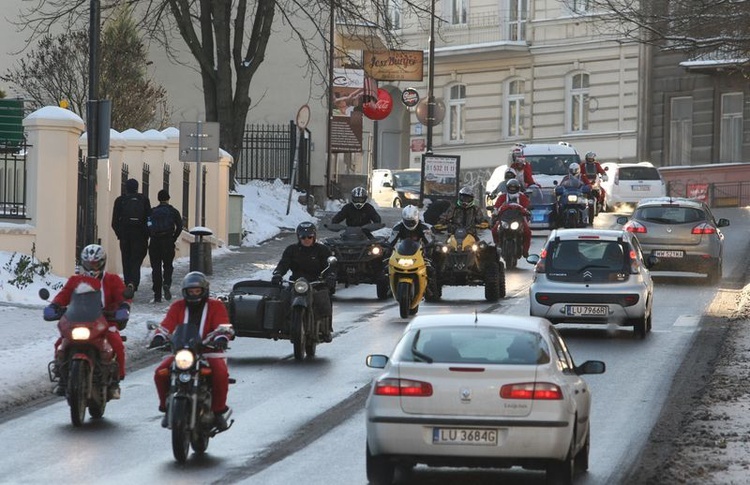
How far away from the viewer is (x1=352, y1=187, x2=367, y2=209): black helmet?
29.3 meters

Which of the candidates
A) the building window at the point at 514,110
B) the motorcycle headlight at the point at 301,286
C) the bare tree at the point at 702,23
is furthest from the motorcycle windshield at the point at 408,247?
the building window at the point at 514,110

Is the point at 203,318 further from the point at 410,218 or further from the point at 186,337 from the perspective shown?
the point at 410,218

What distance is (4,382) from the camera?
1836cm

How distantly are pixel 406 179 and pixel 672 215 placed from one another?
2971cm

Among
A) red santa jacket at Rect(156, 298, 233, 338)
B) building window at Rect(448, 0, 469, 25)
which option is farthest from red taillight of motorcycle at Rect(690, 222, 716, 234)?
building window at Rect(448, 0, 469, 25)

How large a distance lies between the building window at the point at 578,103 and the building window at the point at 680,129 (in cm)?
395

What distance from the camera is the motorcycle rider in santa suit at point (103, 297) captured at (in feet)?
53.8

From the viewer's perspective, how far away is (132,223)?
27.9m

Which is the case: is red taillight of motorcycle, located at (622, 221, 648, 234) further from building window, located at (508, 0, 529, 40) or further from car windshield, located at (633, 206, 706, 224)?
building window, located at (508, 0, 529, 40)

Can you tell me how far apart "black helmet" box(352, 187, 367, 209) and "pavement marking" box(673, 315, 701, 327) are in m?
5.47

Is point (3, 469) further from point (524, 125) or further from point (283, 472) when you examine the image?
point (524, 125)

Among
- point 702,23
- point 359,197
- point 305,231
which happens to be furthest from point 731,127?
point 305,231

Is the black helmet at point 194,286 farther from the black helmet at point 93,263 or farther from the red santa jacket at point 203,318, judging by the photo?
the black helmet at point 93,263

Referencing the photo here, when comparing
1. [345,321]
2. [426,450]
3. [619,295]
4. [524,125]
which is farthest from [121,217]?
[524,125]
